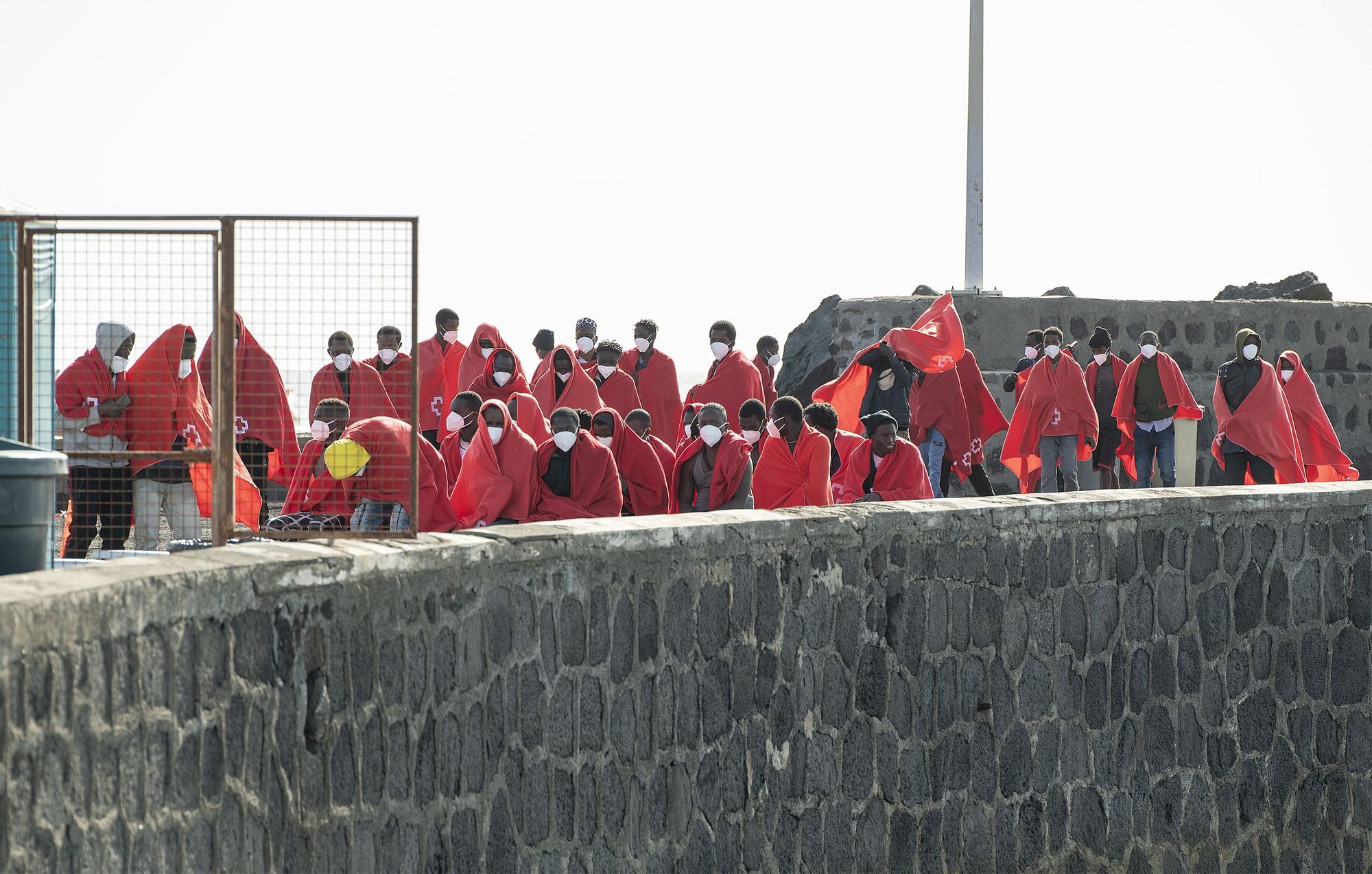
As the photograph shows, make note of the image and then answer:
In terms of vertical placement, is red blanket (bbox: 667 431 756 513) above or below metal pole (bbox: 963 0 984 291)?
below

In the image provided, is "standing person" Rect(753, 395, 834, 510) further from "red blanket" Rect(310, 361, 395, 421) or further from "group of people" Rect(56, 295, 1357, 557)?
"red blanket" Rect(310, 361, 395, 421)

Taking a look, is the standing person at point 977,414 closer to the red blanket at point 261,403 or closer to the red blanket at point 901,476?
the red blanket at point 901,476

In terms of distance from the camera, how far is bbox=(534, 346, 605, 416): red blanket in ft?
37.6

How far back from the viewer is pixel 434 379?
12594 millimetres

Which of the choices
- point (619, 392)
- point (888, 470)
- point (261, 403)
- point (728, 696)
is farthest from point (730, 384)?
point (728, 696)

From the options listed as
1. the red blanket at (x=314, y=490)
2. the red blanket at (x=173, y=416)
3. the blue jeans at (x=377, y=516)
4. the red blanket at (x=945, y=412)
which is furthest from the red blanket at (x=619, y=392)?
the blue jeans at (x=377, y=516)

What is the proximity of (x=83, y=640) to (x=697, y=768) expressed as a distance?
2706 mm

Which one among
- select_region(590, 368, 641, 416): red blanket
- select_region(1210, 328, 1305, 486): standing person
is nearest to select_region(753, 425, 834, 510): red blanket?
select_region(590, 368, 641, 416): red blanket

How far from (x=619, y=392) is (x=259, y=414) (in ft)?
17.7

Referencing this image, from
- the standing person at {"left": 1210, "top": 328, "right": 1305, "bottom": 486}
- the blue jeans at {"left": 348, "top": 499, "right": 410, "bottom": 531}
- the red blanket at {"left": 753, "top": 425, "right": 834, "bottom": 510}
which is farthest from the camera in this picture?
the standing person at {"left": 1210, "top": 328, "right": 1305, "bottom": 486}

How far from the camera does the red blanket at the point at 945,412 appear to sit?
41.6ft

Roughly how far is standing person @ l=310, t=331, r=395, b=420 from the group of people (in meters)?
0.02

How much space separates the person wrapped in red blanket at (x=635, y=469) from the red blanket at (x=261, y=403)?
194cm

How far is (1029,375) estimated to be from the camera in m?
13.3
